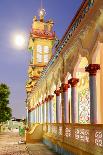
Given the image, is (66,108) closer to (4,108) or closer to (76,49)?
(76,49)

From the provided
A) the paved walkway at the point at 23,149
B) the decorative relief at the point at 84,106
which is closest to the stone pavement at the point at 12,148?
the paved walkway at the point at 23,149

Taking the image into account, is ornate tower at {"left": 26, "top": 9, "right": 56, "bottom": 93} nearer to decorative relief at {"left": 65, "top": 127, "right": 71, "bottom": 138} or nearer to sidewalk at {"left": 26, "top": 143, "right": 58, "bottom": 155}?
sidewalk at {"left": 26, "top": 143, "right": 58, "bottom": 155}

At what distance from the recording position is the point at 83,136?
11031mm

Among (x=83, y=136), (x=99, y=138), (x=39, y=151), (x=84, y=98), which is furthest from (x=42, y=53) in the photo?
(x=99, y=138)

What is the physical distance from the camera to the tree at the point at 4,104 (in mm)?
37375

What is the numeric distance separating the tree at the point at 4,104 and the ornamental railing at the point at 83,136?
2251 cm

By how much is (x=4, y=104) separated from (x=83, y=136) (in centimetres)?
2756

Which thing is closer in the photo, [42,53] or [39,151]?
[39,151]

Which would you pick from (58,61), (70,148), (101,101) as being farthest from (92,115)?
(58,61)

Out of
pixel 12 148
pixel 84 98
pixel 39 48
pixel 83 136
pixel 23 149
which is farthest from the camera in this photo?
pixel 39 48

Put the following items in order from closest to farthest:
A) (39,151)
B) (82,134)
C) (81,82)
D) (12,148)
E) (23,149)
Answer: (82,134) < (39,151) < (81,82) < (23,149) < (12,148)

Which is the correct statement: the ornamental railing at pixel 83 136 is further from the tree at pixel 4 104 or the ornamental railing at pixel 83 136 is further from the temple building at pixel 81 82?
the tree at pixel 4 104

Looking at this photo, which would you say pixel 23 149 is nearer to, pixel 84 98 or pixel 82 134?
pixel 84 98

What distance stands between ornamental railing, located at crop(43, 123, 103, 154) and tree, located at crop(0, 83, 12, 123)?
73.9 feet
